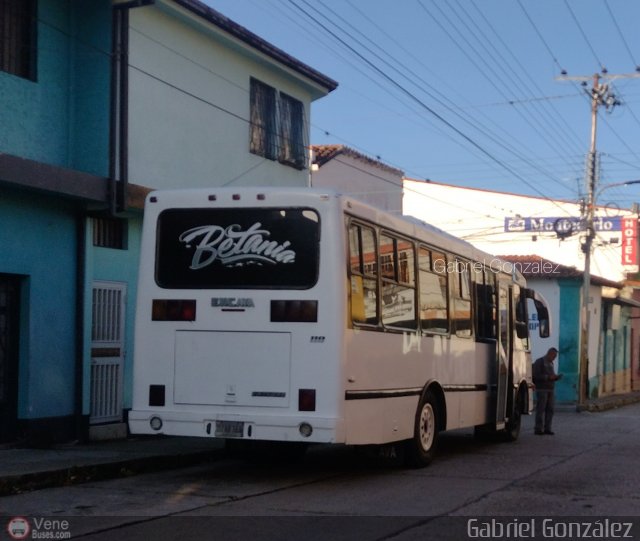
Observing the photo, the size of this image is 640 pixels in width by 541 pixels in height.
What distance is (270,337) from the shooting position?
1066 centimetres

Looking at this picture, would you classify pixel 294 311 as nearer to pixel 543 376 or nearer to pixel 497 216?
pixel 543 376

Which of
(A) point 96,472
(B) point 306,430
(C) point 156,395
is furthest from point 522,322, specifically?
(A) point 96,472

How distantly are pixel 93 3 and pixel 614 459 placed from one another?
997 cm

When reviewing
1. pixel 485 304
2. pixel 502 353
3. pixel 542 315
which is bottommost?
pixel 502 353

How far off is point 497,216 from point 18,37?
38.5 m

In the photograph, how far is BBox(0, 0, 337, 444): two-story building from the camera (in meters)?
13.7

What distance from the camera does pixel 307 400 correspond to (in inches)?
411

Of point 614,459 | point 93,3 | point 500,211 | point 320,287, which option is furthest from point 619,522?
point 500,211

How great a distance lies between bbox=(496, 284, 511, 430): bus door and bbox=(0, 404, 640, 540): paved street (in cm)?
170

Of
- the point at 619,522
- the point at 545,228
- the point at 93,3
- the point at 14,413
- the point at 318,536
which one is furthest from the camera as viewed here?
the point at 545,228

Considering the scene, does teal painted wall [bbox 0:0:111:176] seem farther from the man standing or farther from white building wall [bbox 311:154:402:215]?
white building wall [bbox 311:154:402:215]

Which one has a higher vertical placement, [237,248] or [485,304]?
[237,248]

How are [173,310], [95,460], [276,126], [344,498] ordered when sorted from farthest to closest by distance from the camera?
[276,126] → [95,460] → [173,310] → [344,498]

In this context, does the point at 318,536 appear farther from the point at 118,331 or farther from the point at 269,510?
the point at 118,331
